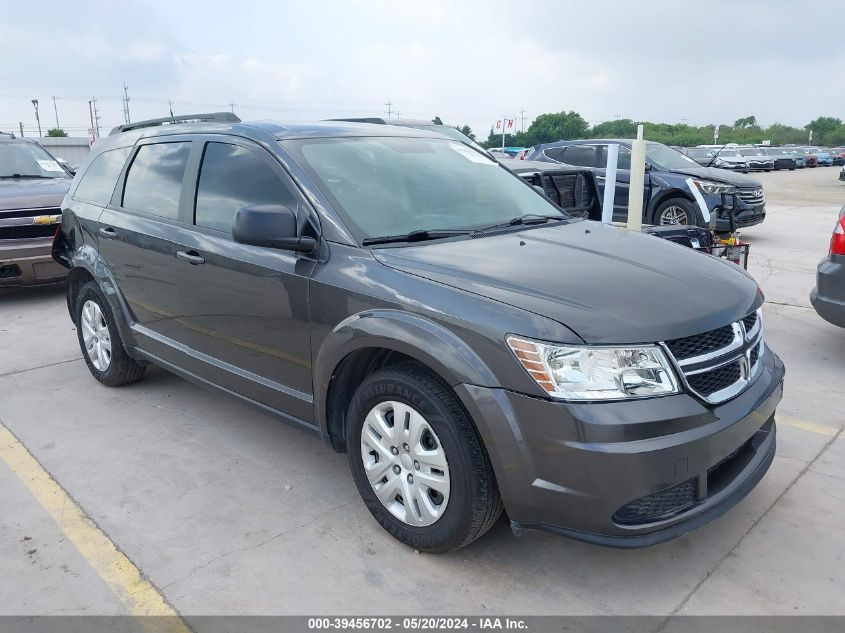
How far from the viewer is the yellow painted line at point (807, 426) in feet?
13.5

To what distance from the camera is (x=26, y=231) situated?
7.72 metres

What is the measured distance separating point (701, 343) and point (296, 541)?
1.89 metres

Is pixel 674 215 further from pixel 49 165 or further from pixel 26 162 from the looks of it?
pixel 26 162

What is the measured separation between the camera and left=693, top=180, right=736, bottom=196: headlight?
36.2ft

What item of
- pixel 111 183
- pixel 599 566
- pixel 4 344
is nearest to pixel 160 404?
pixel 111 183

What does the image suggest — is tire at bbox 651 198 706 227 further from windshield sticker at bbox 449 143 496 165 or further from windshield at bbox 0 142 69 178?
windshield at bbox 0 142 69 178

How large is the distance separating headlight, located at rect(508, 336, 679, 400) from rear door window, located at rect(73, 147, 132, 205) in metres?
3.52

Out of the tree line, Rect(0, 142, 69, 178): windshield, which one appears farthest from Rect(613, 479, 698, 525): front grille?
the tree line

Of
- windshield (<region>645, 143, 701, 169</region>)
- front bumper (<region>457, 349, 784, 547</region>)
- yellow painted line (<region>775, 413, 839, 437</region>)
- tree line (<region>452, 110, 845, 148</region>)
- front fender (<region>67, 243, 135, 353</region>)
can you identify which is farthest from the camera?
tree line (<region>452, 110, 845, 148</region>)

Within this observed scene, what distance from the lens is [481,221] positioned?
3.60 m

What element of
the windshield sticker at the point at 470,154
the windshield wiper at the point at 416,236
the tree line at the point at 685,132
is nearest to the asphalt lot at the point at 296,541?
the windshield wiper at the point at 416,236

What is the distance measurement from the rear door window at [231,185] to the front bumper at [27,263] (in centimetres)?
451

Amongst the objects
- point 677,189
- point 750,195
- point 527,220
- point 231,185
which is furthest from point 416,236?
point 750,195

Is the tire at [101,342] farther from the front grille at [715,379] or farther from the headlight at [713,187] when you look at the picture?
the headlight at [713,187]
